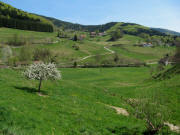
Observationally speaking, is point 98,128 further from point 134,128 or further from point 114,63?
point 114,63

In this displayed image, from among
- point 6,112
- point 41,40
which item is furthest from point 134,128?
point 41,40

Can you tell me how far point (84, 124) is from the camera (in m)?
16.0

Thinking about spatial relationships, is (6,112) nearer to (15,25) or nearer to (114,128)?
(114,128)

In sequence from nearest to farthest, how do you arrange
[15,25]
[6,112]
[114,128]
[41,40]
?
[6,112], [114,128], [41,40], [15,25]

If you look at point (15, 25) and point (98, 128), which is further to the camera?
point (15, 25)

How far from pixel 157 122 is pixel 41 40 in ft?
519

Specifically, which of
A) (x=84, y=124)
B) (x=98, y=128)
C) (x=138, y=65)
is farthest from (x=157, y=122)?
(x=138, y=65)

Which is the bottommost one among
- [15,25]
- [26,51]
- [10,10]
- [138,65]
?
[138,65]

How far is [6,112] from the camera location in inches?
535

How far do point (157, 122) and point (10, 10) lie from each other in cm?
21894

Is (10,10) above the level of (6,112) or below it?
above

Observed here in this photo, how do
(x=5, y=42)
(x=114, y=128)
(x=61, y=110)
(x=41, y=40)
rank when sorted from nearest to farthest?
(x=114, y=128) → (x=61, y=110) → (x=5, y=42) → (x=41, y=40)

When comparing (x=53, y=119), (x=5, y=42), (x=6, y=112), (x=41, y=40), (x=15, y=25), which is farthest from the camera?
(x=15, y=25)

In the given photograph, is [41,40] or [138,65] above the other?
[41,40]
